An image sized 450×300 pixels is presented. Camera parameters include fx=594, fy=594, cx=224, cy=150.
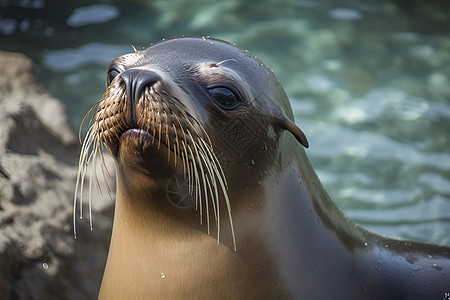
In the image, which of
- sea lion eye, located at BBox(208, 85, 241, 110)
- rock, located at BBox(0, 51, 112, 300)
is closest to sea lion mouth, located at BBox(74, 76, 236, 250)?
sea lion eye, located at BBox(208, 85, 241, 110)

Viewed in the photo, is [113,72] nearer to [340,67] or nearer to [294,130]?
[294,130]

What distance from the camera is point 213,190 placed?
2488mm

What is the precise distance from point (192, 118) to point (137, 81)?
26 centimetres

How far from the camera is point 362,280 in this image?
2814 mm

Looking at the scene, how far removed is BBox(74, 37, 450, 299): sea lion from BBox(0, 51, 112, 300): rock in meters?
0.89

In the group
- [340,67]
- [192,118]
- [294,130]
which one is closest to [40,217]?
[192,118]

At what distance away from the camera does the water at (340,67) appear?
222 inches

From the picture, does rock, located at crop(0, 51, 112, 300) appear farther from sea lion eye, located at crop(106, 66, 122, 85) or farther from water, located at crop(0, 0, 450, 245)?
water, located at crop(0, 0, 450, 245)

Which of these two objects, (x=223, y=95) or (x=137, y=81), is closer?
(x=137, y=81)

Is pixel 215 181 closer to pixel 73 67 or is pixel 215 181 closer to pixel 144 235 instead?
pixel 144 235

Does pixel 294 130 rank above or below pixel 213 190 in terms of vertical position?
above

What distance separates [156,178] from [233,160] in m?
0.33

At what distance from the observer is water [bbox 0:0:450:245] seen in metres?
5.63

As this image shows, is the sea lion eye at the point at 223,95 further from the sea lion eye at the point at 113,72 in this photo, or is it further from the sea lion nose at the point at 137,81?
the sea lion eye at the point at 113,72
